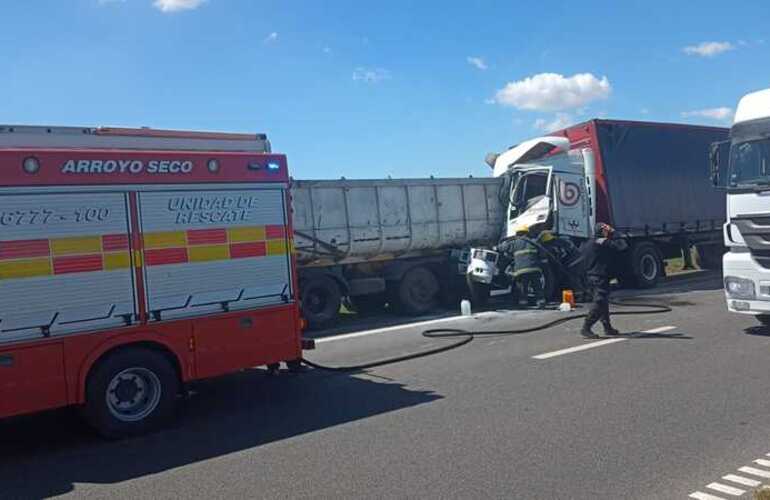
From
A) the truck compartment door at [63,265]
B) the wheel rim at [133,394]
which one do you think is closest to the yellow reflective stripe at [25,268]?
the truck compartment door at [63,265]

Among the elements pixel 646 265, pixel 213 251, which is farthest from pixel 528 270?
pixel 213 251

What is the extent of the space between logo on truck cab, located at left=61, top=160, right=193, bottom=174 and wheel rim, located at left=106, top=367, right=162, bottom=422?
5.83 ft

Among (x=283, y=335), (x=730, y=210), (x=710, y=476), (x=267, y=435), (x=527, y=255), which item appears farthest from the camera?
(x=527, y=255)

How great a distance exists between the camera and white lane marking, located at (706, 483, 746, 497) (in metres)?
4.34

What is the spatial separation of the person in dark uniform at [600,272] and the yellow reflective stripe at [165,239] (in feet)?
19.9

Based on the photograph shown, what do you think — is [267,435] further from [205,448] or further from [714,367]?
[714,367]

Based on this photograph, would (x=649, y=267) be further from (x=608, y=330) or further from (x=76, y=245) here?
(x=76, y=245)

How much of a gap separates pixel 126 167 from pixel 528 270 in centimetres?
936

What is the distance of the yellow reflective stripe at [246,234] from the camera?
695cm

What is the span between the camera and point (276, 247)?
7312 millimetres

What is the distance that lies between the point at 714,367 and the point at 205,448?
5424 millimetres

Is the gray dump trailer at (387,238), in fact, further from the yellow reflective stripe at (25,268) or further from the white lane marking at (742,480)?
the white lane marking at (742,480)

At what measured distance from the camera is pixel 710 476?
463cm

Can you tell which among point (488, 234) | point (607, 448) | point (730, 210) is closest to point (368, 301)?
point (488, 234)
